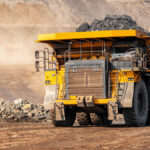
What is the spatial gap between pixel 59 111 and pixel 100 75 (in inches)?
67.6

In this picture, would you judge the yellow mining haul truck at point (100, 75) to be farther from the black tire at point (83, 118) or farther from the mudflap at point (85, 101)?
the black tire at point (83, 118)

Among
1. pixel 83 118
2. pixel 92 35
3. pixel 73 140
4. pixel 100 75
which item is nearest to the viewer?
pixel 73 140

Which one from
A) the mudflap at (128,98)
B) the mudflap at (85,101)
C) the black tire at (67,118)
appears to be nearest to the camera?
the mudflap at (85,101)

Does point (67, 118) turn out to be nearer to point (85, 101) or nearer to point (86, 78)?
point (85, 101)

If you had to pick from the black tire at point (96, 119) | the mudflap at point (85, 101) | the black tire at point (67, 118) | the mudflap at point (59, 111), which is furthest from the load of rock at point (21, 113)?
the mudflap at point (85, 101)

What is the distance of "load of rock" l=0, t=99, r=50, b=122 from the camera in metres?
18.8

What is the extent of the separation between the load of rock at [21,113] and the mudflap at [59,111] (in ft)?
13.8

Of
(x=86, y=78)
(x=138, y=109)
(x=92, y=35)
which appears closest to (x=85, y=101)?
Answer: (x=86, y=78)

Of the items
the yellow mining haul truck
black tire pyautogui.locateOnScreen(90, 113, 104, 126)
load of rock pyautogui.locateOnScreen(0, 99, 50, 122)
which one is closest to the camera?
the yellow mining haul truck

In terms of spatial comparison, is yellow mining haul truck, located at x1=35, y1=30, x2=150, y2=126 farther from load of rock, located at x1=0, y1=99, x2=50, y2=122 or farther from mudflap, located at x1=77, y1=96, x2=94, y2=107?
load of rock, located at x1=0, y1=99, x2=50, y2=122

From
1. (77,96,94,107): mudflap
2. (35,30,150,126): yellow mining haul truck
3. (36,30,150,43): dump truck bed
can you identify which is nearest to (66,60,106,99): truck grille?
(35,30,150,126): yellow mining haul truck

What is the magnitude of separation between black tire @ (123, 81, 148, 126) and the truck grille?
1.01m

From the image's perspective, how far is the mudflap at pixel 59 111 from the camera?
→ 48.3 ft

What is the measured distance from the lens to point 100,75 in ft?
48.0
